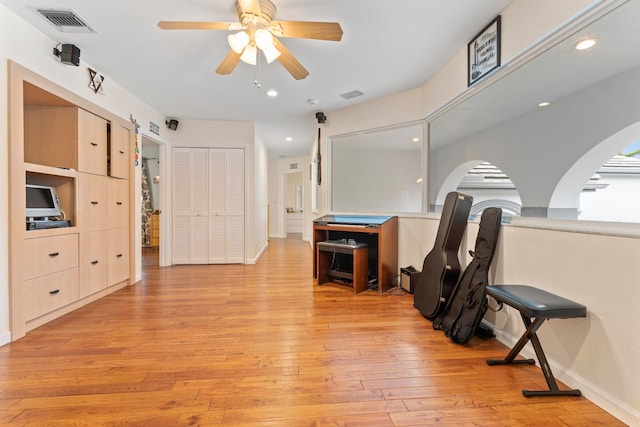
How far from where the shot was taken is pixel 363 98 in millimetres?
3707

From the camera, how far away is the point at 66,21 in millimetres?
2160

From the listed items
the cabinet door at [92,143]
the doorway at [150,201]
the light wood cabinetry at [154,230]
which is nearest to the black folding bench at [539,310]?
the cabinet door at [92,143]

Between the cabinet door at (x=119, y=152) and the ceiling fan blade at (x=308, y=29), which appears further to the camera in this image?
the cabinet door at (x=119, y=152)

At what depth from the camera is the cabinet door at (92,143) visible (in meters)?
2.74

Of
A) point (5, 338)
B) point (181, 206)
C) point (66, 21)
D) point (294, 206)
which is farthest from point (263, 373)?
point (294, 206)

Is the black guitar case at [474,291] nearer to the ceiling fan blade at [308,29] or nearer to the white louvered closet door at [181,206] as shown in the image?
the ceiling fan blade at [308,29]

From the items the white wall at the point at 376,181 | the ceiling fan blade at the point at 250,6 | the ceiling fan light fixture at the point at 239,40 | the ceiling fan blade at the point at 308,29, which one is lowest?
the white wall at the point at 376,181

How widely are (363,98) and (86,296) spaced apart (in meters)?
3.93

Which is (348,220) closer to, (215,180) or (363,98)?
(363,98)

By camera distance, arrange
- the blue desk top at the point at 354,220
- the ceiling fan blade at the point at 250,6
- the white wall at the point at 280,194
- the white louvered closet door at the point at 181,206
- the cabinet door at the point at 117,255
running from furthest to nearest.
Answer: the white wall at the point at 280,194 → the white louvered closet door at the point at 181,206 → the blue desk top at the point at 354,220 → the cabinet door at the point at 117,255 → the ceiling fan blade at the point at 250,6

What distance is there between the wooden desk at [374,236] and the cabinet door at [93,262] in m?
2.49

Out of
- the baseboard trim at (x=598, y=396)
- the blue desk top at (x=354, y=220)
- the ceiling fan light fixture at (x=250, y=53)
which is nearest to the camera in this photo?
the baseboard trim at (x=598, y=396)

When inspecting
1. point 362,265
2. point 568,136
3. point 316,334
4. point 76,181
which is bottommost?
point 316,334

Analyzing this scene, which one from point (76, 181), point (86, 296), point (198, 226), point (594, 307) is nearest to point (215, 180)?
point (198, 226)
